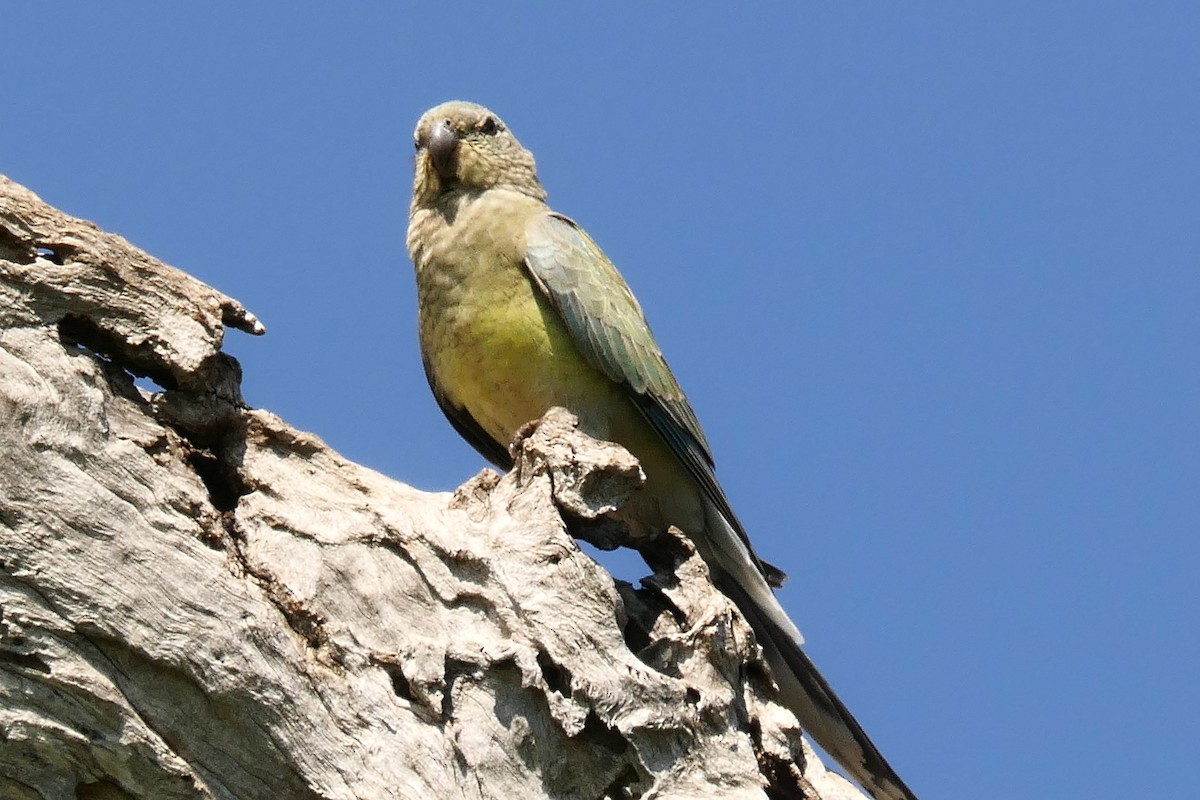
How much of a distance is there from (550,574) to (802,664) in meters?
1.81

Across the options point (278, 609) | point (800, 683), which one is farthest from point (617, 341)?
point (278, 609)

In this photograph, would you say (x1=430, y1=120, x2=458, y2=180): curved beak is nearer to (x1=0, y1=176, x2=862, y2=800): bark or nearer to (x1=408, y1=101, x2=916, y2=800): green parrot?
(x1=408, y1=101, x2=916, y2=800): green parrot

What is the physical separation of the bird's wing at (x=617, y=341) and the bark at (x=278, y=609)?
1115 millimetres

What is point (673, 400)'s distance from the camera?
634 centimetres

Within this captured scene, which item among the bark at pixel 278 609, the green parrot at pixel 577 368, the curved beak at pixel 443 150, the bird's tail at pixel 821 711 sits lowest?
the bark at pixel 278 609

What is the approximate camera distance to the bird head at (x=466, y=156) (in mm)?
7035

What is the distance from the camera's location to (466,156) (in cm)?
707

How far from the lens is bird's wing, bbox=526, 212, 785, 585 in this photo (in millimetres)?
6109

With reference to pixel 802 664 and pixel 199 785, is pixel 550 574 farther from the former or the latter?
pixel 802 664

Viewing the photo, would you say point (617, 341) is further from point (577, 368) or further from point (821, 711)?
point (821, 711)

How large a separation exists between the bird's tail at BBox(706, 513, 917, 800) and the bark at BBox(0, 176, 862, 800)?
20.0 inches

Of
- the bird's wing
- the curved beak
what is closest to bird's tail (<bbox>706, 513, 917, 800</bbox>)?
the bird's wing

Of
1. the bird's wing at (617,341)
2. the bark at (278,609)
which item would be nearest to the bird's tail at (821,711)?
the bird's wing at (617,341)

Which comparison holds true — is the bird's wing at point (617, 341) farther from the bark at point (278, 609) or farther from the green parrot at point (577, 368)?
the bark at point (278, 609)
